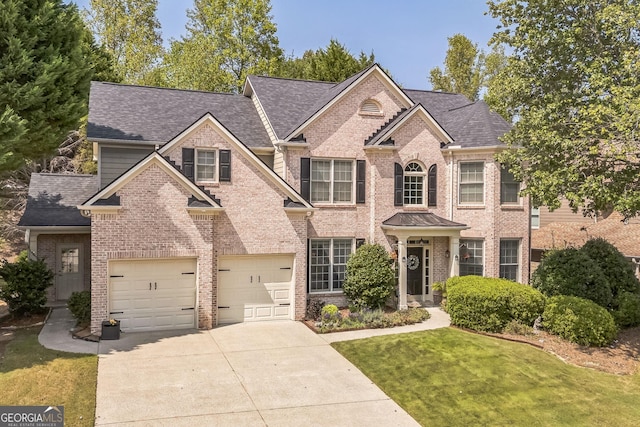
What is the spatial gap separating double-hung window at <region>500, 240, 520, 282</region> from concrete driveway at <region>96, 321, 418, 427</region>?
9.73 m

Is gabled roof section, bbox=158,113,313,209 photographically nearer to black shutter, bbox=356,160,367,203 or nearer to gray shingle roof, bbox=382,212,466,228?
black shutter, bbox=356,160,367,203

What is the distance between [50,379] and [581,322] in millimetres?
15030

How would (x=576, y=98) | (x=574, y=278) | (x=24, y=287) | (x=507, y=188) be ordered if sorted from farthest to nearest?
(x=507, y=188)
(x=24, y=287)
(x=574, y=278)
(x=576, y=98)

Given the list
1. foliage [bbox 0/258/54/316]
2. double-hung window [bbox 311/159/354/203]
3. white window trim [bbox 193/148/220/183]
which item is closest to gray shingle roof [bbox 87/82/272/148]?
white window trim [bbox 193/148/220/183]

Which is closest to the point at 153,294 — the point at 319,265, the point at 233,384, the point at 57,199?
the point at 233,384

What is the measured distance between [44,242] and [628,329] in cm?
2295

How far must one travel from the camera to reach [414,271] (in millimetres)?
21062

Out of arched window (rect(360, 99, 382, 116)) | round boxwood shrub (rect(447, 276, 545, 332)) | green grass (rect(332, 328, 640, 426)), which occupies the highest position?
arched window (rect(360, 99, 382, 116))

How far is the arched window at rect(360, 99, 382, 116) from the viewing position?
20.9 m

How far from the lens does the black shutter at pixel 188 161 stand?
17188 millimetres

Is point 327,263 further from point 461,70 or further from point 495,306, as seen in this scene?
A: point 461,70

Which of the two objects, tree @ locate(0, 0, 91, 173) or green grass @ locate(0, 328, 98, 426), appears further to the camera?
tree @ locate(0, 0, 91, 173)

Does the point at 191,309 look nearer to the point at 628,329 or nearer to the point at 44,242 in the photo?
the point at 44,242

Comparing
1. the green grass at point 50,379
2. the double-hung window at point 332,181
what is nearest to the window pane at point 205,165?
the double-hung window at point 332,181
